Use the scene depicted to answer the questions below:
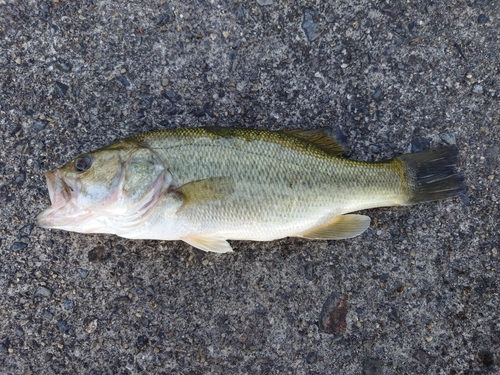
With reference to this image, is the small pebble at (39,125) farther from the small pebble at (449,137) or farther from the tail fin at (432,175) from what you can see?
the small pebble at (449,137)

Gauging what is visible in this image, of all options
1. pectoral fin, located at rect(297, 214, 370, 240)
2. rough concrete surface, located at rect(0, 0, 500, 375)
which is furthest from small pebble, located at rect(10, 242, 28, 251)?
pectoral fin, located at rect(297, 214, 370, 240)

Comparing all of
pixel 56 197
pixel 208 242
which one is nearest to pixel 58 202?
pixel 56 197

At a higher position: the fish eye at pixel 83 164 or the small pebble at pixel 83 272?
the fish eye at pixel 83 164

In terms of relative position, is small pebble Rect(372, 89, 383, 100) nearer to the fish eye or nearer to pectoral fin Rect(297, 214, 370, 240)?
pectoral fin Rect(297, 214, 370, 240)

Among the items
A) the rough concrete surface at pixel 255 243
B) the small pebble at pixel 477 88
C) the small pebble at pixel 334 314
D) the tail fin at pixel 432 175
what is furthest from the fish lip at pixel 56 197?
the small pebble at pixel 477 88

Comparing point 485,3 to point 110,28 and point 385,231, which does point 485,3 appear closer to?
point 385,231

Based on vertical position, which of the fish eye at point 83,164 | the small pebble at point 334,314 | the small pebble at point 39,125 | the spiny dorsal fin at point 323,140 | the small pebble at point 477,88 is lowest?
the small pebble at point 334,314

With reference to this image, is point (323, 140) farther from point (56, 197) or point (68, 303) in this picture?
point (68, 303)

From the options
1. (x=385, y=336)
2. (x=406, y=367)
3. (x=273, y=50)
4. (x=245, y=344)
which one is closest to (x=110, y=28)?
(x=273, y=50)
